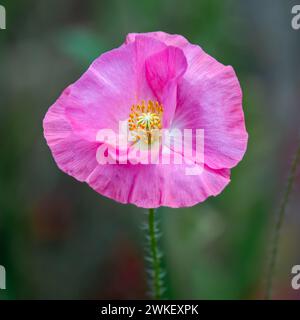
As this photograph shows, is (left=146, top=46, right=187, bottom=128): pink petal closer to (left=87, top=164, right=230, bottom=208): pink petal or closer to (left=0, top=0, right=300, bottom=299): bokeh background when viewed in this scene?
(left=87, top=164, right=230, bottom=208): pink petal

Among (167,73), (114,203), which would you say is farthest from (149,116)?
(114,203)

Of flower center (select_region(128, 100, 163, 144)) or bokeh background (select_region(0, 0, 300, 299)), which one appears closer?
flower center (select_region(128, 100, 163, 144))

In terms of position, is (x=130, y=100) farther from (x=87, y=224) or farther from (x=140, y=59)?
(x=87, y=224)

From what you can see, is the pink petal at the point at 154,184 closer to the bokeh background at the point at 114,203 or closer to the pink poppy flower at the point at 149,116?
the pink poppy flower at the point at 149,116

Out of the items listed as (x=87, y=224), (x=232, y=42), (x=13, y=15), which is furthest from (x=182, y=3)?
(x=87, y=224)

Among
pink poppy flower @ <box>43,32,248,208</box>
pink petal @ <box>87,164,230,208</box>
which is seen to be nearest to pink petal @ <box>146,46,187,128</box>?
pink poppy flower @ <box>43,32,248,208</box>

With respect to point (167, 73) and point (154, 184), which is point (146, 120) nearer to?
point (167, 73)

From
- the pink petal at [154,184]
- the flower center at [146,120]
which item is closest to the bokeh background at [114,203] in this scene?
the flower center at [146,120]
